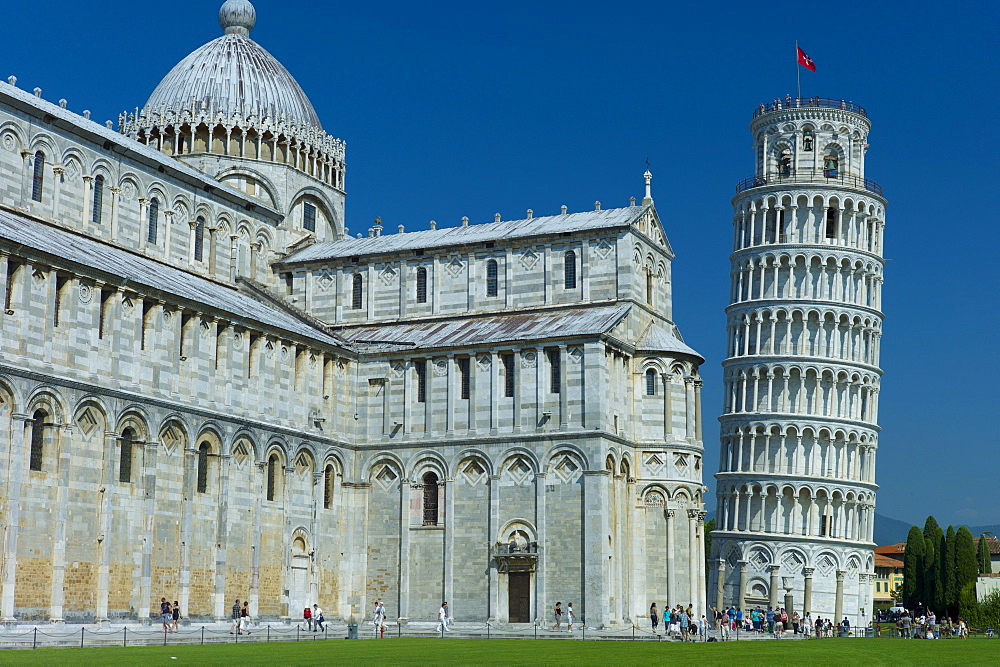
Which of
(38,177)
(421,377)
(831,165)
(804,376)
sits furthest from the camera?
(831,165)

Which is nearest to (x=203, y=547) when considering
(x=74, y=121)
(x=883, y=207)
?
(x=74, y=121)

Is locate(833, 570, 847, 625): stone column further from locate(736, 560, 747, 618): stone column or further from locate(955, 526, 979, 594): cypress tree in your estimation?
locate(955, 526, 979, 594): cypress tree

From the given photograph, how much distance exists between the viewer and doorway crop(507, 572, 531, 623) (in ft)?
188

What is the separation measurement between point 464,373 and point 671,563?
12.6 metres

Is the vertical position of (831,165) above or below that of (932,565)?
above

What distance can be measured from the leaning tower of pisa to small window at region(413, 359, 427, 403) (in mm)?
38122

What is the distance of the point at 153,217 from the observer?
61.3 metres

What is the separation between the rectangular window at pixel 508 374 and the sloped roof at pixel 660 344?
6143mm

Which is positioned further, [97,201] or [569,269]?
[569,269]

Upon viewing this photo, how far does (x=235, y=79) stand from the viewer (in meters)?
72.3

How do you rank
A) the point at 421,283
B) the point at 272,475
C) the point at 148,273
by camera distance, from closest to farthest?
the point at 148,273, the point at 272,475, the point at 421,283

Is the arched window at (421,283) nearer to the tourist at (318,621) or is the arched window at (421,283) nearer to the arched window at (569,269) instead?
the arched window at (569,269)

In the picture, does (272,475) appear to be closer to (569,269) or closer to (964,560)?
(569,269)

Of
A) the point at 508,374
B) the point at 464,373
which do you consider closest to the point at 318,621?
the point at 464,373
